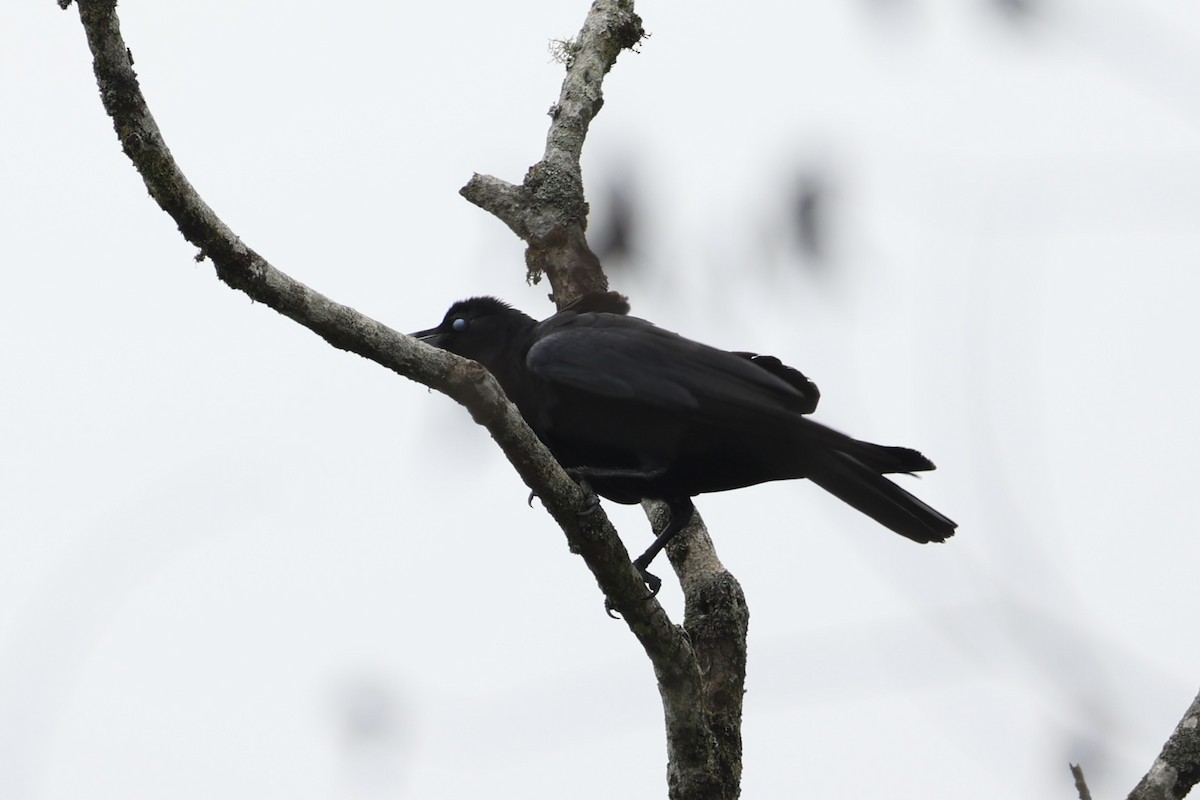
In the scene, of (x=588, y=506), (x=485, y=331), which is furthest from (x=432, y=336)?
(x=588, y=506)

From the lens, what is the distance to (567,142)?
20.9 feet

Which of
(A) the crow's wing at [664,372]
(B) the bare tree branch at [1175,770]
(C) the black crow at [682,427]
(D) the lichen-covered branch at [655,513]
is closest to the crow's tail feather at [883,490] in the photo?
(C) the black crow at [682,427]

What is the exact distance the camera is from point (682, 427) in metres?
5.25

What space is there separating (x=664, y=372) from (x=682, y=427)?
9.5 inches

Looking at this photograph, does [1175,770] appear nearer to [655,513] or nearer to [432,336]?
[655,513]

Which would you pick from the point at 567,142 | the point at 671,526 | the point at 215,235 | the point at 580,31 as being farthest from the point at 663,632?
the point at 580,31

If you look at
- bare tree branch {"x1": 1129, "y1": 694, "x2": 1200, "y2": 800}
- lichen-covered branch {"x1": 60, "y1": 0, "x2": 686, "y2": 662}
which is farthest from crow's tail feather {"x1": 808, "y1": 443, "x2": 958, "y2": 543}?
A: bare tree branch {"x1": 1129, "y1": 694, "x2": 1200, "y2": 800}

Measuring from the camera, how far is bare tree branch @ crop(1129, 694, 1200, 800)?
3.75 meters

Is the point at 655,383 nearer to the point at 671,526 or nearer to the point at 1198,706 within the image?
the point at 671,526

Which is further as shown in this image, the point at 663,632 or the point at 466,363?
the point at 663,632

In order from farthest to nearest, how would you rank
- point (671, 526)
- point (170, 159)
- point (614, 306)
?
1. point (614, 306)
2. point (671, 526)
3. point (170, 159)

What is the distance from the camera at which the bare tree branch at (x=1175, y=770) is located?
148 inches

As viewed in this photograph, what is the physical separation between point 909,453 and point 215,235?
2.79 m

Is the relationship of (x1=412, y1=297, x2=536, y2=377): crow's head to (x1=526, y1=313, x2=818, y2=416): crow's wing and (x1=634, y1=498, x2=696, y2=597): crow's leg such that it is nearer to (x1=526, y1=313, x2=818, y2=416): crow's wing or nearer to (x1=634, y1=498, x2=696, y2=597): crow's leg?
(x1=526, y1=313, x2=818, y2=416): crow's wing
